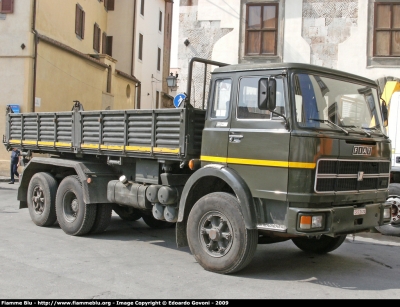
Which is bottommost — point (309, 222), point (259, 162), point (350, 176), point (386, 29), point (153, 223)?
point (153, 223)

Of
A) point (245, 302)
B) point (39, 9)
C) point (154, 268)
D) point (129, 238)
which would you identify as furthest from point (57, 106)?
point (245, 302)

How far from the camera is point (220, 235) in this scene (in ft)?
20.7

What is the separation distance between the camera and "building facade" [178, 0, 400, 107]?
1548 centimetres

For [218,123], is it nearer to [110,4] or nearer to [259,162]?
[259,162]

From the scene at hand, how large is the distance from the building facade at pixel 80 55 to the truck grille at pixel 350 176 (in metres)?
15.7

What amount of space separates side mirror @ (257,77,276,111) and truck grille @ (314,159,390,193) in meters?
0.81

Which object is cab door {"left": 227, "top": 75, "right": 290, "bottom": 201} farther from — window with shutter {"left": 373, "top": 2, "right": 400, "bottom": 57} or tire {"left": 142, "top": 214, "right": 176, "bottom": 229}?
window with shutter {"left": 373, "top": 2, "right": 400, "bottom": 57}

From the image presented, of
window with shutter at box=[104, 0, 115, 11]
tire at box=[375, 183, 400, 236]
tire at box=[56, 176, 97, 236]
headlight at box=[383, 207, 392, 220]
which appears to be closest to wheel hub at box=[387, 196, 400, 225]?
tire at box=[375, 183, 400, 236]

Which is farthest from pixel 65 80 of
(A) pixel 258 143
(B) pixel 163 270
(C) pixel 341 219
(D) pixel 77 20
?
(C) pixel 341 219

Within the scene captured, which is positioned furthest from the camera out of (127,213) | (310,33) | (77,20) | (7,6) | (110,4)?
(110,4)

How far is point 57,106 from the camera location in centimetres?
2175

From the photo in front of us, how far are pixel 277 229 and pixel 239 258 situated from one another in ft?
1.91

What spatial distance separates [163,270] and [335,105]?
2812mm

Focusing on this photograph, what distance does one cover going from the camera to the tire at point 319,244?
751 cm
